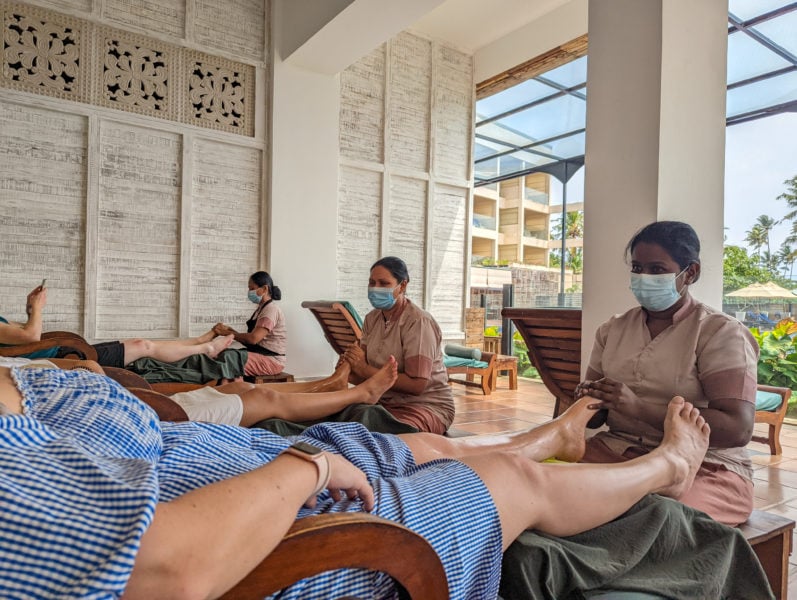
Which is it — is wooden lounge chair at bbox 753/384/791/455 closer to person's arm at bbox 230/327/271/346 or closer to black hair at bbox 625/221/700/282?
black hair at bbox 625/221/700/282

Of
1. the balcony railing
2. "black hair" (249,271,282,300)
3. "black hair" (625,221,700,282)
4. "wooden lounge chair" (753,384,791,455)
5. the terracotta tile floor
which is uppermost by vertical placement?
the balcony railing

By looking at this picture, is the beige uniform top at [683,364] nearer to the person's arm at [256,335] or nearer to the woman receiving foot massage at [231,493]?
the woman receiving foot massage at [231,493]

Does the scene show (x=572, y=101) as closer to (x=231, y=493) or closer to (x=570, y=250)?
(x=231, y=493)

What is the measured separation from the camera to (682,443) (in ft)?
5.04

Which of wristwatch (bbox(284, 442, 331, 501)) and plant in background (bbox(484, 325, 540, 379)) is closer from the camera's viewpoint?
wristwatch (bbox(284, 442, 331, 501))

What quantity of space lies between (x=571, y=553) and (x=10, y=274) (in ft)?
14.8

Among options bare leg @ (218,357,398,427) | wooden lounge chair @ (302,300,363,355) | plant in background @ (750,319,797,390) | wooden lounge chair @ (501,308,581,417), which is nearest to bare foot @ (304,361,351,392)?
bare leg @ (218,357,398,427)

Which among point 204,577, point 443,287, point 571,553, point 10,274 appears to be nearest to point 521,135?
point 443,287

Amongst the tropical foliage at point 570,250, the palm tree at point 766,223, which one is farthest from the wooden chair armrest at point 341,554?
the tropical foliage at point 570,250

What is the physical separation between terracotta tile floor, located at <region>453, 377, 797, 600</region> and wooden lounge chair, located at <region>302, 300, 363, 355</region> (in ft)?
3.63

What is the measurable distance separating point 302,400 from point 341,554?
1443 millimetres

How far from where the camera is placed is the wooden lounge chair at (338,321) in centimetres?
443

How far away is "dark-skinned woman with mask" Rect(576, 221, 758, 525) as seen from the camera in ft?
5.22

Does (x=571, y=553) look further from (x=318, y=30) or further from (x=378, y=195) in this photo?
(x=378, y=195)
